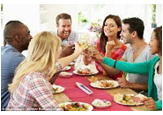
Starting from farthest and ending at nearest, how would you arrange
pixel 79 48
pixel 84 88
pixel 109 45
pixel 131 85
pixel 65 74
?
1. pixel 109 45
2. pixel 65 74
3. pixel 79 48
4. pixel 131 85
5. pixel 84 88

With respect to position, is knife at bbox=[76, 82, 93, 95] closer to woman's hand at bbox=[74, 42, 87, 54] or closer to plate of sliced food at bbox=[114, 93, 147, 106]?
plate of sliced food at bbox=[114, 93, 147, 106]

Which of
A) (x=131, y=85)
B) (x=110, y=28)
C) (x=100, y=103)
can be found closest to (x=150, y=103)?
(x=100, y=103)

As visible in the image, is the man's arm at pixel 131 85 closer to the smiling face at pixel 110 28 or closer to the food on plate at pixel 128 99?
the food on plate at pixel 128 99

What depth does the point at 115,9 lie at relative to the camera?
282 inches

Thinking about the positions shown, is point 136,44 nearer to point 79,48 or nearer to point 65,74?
point 79,48

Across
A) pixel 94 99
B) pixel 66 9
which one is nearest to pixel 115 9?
pixel 66 9

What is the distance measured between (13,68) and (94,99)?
1.88 ft

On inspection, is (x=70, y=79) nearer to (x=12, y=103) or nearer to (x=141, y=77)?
(x=141, y=77)

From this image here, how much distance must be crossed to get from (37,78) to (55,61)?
17 centimetres

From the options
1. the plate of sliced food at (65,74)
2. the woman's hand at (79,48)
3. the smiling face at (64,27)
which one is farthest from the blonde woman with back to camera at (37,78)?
the smiling face at (64,27)

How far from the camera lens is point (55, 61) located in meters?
1.57

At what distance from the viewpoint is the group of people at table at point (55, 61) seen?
1.47 meters

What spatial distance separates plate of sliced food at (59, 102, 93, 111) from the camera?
5.38 feet
